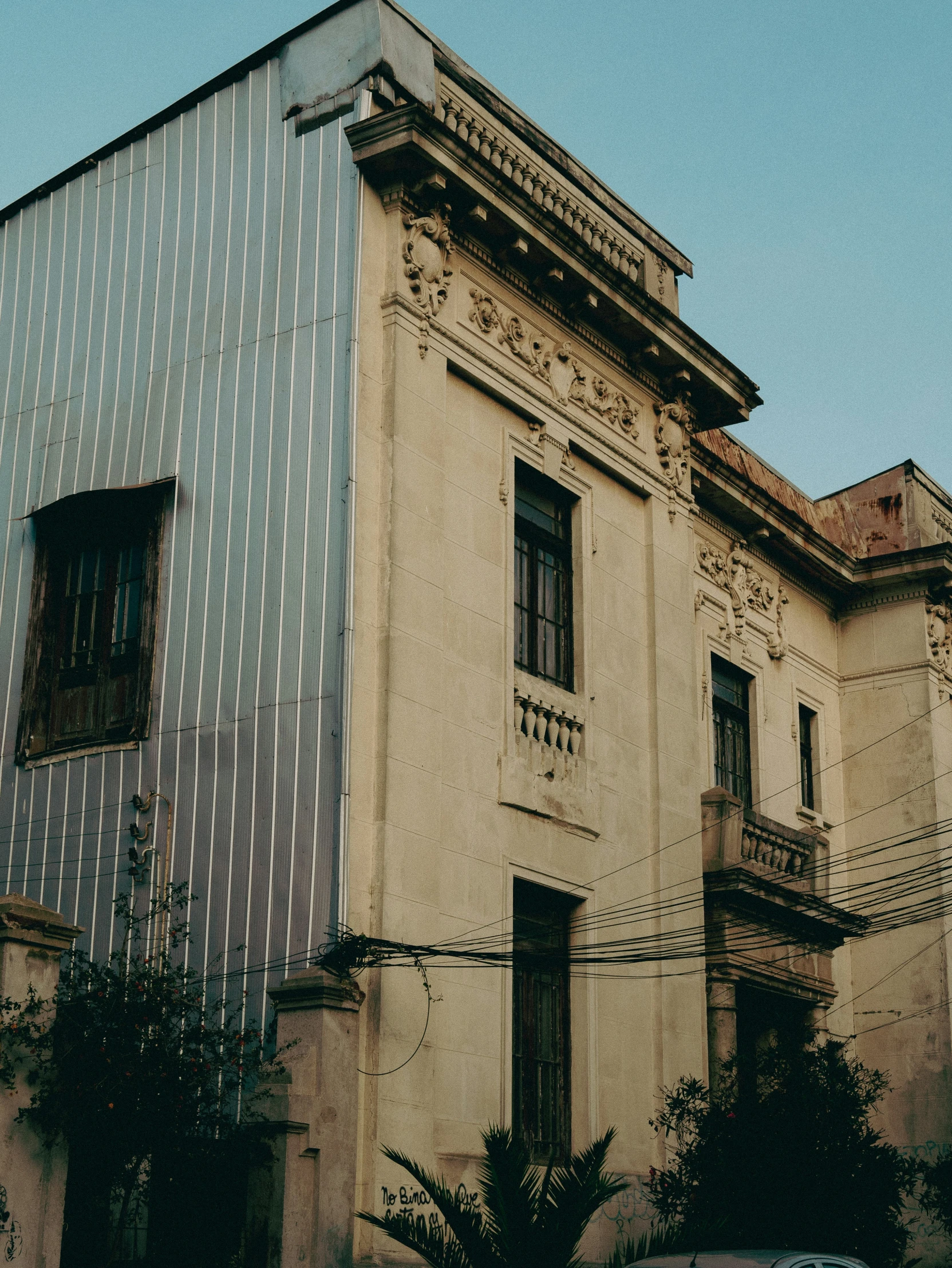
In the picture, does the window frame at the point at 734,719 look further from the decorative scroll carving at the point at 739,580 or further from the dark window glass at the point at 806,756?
the dark window glass at the point at 806,756

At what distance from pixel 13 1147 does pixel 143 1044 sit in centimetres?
146

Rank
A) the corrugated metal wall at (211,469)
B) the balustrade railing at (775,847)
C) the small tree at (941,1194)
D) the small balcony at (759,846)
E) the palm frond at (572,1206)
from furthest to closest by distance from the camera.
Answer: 1. the balustrade railing at (775,847)
2. the small tree at (941,1194)
3. the small balcony at (759,846)
4. the corrugated metal wall at (211,469)
5. the palm frond at (572,1206)

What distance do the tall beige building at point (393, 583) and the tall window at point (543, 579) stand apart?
0.04 meters

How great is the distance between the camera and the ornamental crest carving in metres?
18.5

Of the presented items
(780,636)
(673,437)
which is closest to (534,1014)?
(673,437)

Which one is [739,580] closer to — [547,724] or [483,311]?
[547,724]

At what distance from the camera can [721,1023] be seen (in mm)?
18172

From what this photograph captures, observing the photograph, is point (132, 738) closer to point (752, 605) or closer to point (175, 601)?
point (175, 601)

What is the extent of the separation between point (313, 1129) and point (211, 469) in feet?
20.6

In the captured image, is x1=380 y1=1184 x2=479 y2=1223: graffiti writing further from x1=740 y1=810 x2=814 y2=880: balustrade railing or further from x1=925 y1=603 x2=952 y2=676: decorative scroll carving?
x1=925 y1=603 x2=952 y2=676: decorative scroll carving

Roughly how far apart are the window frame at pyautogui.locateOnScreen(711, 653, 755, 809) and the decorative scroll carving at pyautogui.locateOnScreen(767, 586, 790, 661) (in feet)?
2.31

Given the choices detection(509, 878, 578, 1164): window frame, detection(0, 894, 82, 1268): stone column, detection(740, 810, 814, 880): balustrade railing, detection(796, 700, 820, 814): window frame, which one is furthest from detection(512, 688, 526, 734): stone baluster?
detection(796, 700, 820, 814): window frame

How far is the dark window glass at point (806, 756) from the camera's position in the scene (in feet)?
74.7

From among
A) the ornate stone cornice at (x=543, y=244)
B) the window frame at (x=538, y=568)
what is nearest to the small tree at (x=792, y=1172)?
the window frame at (x=538, y=568)
